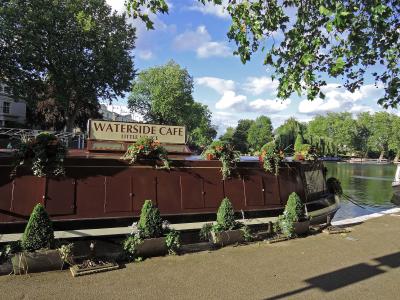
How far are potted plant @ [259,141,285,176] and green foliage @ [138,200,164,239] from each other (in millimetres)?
4018

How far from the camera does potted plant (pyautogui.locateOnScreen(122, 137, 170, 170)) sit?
29.0 feet

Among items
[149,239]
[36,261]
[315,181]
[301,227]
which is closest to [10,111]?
[315,181]

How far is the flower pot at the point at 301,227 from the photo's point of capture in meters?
9.95

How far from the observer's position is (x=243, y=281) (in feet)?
22.0

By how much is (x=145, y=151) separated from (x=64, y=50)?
29.1 m

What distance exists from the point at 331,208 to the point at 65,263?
9203mm

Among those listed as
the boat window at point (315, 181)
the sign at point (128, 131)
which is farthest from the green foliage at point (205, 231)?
the boat window at point (315, 181)

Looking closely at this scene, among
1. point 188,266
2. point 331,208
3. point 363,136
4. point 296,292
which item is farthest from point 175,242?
point 363,136

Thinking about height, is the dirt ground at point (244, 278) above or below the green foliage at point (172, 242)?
below

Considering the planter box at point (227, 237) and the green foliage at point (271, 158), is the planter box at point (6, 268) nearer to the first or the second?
the planter box at point (227, 237)

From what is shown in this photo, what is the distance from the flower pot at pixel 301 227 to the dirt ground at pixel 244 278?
831 mm

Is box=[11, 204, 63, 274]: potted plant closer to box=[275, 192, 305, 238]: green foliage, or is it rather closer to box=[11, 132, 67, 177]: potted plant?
box=[11, 132, 67, 177]: potted plant

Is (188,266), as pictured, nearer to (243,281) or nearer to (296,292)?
(243,281)

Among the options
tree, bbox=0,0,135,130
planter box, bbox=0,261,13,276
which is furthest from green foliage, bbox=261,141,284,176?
tree, bbox=0,0,135,130
